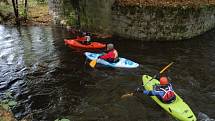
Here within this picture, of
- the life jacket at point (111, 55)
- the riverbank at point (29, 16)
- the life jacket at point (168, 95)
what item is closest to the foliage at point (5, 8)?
the riverbank at point (29, 16)

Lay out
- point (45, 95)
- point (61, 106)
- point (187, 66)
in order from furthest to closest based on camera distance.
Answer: point (187, 66) → point (45, 95) → point (61, 106)

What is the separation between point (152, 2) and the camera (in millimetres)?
17453

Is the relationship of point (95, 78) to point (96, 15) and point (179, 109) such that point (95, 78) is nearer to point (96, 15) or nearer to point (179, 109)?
point (179, 109)

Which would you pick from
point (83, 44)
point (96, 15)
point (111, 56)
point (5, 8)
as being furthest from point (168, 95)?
point (5, 8)

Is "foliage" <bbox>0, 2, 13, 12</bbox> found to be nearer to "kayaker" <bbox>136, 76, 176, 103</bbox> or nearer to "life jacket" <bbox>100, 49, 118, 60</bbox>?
"life jacket" <bbox>100, 49, 118, 60</bbox>

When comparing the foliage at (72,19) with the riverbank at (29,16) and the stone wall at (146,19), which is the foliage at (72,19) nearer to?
the stone wall at (146,19)

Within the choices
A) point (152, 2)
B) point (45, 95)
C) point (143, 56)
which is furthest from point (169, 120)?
point (152, 2)

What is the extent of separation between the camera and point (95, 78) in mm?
13141

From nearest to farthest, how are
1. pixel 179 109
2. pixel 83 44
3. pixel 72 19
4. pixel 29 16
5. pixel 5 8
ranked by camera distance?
1. pixel 179 109
2. pixel 83 44
3. pixel 72 19
4. pixel 29 16
5. pixel 5 8

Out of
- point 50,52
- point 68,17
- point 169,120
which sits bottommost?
point 169,120

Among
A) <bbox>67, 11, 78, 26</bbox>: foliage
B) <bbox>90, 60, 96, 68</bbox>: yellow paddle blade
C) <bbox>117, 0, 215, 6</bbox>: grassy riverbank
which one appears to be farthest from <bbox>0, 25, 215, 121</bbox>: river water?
<bbox>117, 0, 215, 6</bbox>: grassy riverbank

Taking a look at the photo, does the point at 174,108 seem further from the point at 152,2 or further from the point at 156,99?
the point at 152,2

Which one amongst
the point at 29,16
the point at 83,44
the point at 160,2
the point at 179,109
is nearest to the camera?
the point at 179,109

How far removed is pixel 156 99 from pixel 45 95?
12.2ft
